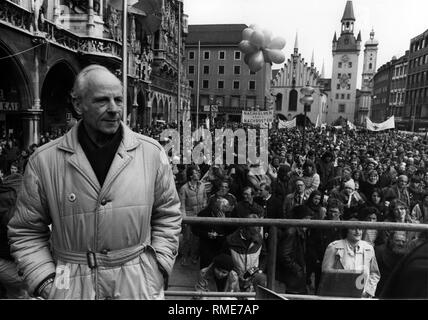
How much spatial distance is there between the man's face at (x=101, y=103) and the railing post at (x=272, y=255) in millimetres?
1430

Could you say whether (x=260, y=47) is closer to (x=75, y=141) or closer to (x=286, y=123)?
(x=75, y=141)

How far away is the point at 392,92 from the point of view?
192 ft

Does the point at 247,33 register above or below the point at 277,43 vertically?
above

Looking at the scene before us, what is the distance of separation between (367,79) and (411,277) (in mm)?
109194

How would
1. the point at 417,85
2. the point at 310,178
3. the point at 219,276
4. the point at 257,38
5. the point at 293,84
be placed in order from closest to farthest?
the point at 219,276 < the point at 310,178 < the point at 257,38 < the point at 417,85 < the point at 293,84

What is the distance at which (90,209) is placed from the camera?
Answer: 1699mm

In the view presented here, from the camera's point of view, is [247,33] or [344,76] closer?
[247,33]

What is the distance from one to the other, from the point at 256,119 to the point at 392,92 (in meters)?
56.8

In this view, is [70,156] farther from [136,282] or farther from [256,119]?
[256,119]

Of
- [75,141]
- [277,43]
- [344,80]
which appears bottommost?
[75,141]

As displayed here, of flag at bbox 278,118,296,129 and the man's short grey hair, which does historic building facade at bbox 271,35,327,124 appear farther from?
the man's short grey hair

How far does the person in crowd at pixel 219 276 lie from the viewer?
3.30 meters

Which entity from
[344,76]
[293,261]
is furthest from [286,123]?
[344,76]

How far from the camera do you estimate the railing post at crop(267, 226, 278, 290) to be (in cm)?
267
